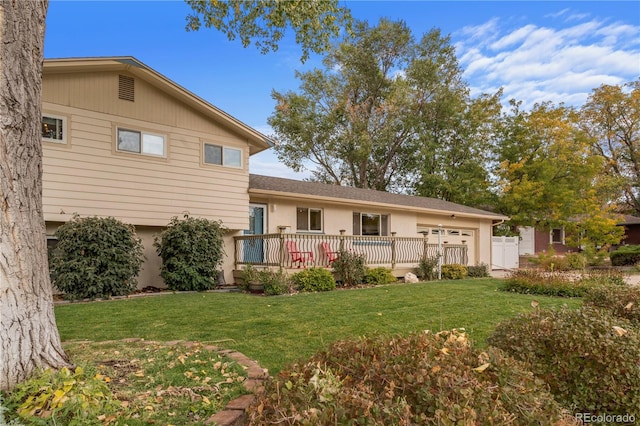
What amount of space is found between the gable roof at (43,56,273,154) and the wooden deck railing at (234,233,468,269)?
3090 mm

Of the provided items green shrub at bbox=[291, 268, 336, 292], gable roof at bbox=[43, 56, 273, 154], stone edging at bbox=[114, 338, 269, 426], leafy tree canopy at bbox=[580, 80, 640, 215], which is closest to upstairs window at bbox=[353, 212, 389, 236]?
gable roof at bbox=[43, 56, 273, 154]

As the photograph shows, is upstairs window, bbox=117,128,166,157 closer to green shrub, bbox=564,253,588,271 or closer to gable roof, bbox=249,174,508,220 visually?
gable roof, bbox=249,174,508,220

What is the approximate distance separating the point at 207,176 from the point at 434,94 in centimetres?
2055

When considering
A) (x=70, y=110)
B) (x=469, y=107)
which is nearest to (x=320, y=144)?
(x=469, y=107)

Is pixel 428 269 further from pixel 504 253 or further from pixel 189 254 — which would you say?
pixel 504 253

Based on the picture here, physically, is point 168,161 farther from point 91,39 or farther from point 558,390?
point 558,390

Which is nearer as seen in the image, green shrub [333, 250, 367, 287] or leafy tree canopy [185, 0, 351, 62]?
leafy tree canopy [185, 0, 351, 62]

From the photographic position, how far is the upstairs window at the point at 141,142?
974 cm

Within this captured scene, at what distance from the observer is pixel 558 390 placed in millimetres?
2508

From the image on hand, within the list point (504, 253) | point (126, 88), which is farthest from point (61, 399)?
point (504, 253)

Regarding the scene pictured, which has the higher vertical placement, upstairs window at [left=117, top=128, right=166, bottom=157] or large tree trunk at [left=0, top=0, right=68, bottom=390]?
upstairs window at [left=117, top=128, right=166, bottom=157]

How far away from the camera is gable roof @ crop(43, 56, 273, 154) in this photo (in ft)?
28.3

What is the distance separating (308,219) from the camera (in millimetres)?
13297

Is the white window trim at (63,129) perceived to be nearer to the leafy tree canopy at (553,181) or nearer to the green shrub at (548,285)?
the green shrub at (548,285)
